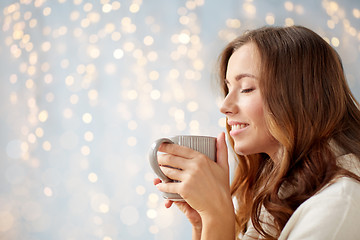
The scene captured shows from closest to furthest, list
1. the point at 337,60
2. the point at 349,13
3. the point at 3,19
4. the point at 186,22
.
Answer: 1. the point at 337,60
2. the point at 349,13
3. the point at 186,22
4. the point at 3,19

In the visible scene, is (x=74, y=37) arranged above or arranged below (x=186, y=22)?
above

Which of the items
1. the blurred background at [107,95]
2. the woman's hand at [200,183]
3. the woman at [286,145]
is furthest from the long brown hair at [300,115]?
the blurred background at [107,95]

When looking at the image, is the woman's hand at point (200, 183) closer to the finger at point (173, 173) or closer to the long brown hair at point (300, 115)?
the finger at point (173, 173)

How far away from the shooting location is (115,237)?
154 centimetres

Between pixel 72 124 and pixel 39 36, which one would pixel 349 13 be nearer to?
pixel 72 124

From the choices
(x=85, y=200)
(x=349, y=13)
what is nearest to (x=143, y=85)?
(x=85, y=200)

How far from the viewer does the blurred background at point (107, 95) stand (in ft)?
4.83

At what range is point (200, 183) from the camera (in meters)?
0.69

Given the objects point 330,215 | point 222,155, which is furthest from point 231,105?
point 330,215

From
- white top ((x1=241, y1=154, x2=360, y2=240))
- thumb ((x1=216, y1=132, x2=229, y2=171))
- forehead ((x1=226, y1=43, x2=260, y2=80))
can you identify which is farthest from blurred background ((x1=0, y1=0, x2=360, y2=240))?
white top ((x1=241, y1=154, x2=360, y2=240))

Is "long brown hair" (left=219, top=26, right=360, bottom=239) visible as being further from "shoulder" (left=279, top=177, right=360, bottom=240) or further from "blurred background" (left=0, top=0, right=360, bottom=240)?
"blurred background" (left=0, top=0, right=360, bottom=240)

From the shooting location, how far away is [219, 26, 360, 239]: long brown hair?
0.75 metres

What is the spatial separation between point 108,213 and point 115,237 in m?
0.10

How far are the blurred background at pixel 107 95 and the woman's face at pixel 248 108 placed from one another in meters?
0.58
